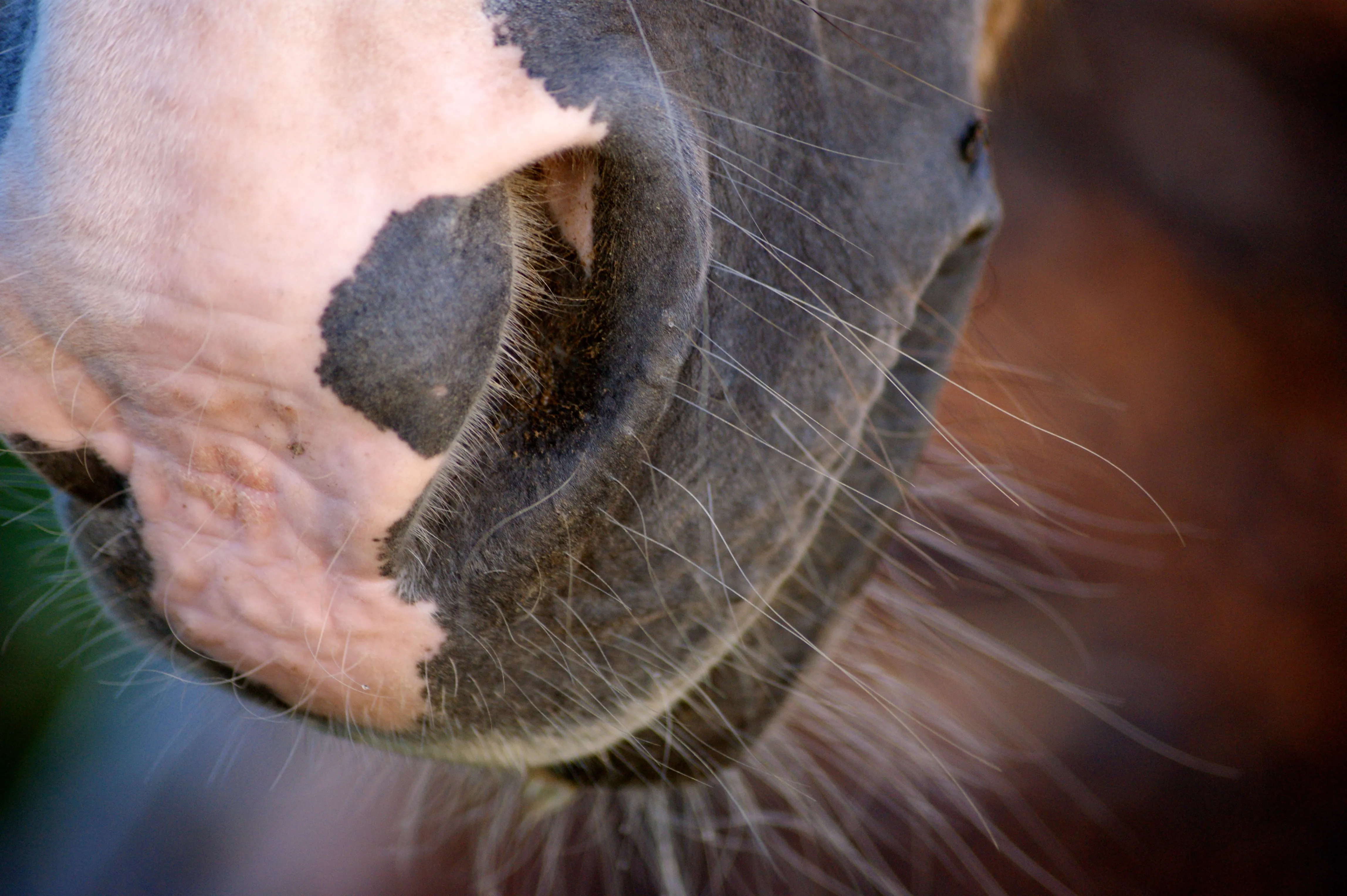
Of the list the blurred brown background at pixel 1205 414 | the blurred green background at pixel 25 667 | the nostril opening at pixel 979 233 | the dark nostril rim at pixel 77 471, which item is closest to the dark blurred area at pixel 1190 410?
the blurred brown background at pixel 1205 414

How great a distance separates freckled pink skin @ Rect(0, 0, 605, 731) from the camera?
13.5 inches

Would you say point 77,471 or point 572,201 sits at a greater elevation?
point 572,201

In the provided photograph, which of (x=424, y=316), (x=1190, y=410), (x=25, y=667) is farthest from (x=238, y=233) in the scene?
(x=25, y=667)

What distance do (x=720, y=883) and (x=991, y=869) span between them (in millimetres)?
266

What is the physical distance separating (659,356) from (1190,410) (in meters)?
0.61

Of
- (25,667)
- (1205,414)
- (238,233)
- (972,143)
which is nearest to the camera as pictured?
(238,233)

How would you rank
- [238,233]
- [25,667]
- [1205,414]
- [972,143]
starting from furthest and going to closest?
[25,667]
[1205,414]
[972,143]
[238,233]

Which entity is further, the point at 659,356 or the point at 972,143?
the point at 972,143

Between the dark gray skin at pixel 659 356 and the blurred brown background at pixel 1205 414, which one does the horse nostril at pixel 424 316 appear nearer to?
the dark gray skin at pixel 659 356

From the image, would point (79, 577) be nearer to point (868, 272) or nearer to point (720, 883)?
point (868, 272)

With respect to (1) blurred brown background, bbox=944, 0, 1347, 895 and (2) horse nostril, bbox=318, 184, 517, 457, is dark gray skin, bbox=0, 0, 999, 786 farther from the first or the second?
(1) blurred brown background, bbox=944, 0, 1347, 895

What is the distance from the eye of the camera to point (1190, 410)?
815 millimetres

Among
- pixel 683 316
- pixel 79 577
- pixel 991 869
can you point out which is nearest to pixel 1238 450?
pixel 991 869

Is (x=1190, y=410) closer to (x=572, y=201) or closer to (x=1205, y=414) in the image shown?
(x=1205, y=414)
